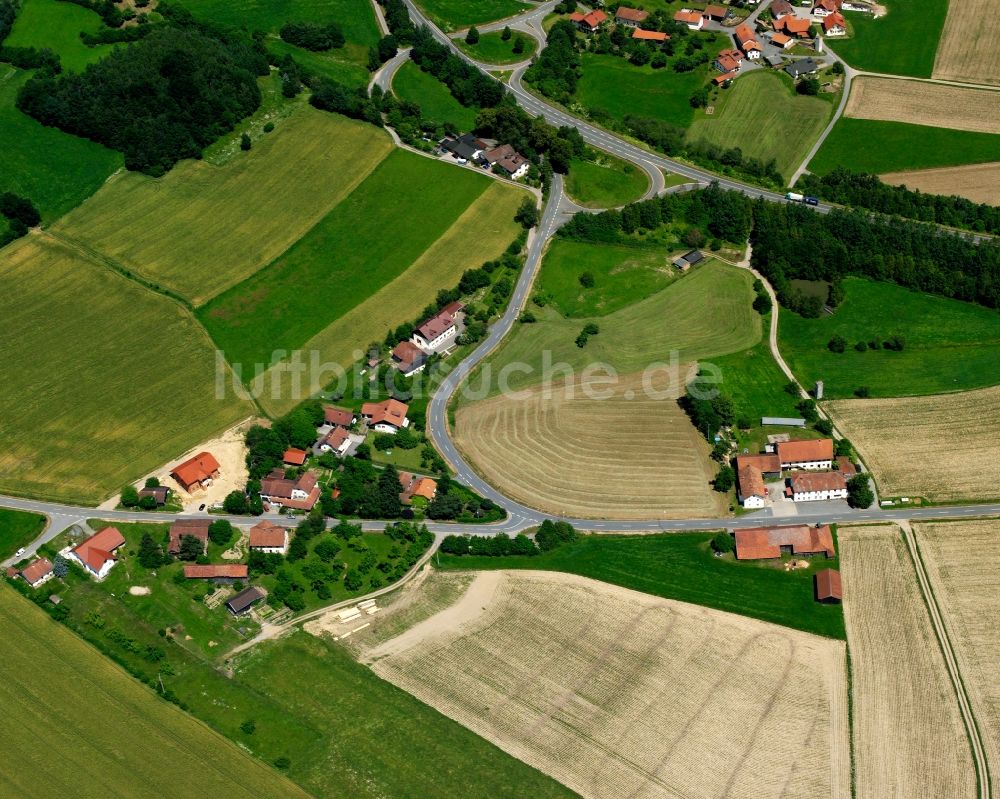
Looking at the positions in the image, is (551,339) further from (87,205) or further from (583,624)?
(87,205)

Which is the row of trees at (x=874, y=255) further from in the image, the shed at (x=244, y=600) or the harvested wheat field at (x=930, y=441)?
the shed at (x=244, y=600)

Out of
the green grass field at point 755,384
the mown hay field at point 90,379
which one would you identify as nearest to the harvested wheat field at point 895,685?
the green grass field at point 755,384

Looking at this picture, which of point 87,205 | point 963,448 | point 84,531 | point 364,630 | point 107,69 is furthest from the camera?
point 107,69

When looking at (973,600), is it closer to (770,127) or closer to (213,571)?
(213,571)

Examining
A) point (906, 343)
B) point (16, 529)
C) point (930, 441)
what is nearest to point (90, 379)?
point (16, 529)

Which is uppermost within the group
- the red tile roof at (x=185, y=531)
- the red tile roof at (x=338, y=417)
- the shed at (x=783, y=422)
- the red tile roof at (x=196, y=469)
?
the shed at (x=783, y=422)

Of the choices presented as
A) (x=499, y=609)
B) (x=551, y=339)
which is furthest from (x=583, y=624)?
(x=551, y=339)

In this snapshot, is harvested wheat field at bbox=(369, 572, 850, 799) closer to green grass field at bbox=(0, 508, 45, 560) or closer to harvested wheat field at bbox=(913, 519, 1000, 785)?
harvested wheat field at bbox=(913, 519, 1000, 785)
